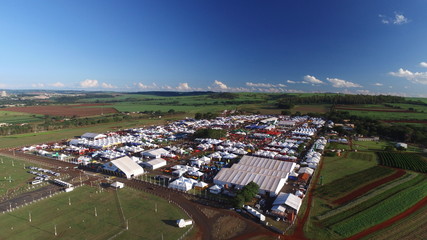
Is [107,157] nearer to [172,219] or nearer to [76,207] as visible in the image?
[76,207]

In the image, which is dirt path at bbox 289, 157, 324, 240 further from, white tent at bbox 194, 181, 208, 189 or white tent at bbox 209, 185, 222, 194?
white tent at bbox 194, 181, 208, 189

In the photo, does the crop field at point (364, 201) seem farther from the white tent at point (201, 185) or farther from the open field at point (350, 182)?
the white tent at point (201, 185)

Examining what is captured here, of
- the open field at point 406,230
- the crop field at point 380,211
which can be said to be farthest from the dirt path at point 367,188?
the open field at point 406,230

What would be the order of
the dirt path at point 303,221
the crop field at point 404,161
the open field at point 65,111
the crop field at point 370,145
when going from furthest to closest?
the open field at point 65,111 → the crop field at point 370,145 → the crop field at point 404,161 → the dirt path at point 303,221

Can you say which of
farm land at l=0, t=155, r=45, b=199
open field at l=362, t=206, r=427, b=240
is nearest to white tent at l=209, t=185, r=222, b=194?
open field at l=362, t=206, r=427, b=240

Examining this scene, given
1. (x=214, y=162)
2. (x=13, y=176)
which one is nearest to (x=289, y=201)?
(x=214, y=162)

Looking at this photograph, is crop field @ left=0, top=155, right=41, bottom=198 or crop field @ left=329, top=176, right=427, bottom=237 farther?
crop field @ left=0, top=155, right=41, bottom=198

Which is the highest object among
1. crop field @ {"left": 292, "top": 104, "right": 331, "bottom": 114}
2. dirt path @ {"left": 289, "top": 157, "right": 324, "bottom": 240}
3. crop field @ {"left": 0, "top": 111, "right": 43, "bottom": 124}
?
crop field @ {"left": 292, "top": 104, "right": 331, "bottom": 114}

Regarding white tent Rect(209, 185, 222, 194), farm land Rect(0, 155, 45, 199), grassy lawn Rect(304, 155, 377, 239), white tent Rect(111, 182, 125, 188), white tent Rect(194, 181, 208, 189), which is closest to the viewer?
grassy lawn Rect(304, 155, 377, 239)
